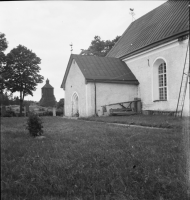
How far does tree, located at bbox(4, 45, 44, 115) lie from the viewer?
0.87 metres

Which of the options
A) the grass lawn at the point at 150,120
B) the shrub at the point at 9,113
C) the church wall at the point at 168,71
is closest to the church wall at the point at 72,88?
the grass lawn at the point at 150,120

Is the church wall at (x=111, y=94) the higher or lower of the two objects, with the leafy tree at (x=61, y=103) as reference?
higher

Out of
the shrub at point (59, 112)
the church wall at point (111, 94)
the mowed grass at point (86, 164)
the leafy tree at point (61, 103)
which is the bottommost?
the mowed grass at point (86, 164)

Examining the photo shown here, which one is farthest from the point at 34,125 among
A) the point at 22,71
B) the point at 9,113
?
the point at 22,71

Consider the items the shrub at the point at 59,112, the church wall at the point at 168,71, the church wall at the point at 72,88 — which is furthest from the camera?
the church wall at the point at 168,71

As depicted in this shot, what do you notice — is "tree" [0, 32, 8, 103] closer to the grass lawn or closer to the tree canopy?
the tree canopy

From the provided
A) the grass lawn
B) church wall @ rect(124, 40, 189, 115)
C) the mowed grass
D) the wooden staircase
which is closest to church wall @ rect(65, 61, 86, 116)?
the mowed grass

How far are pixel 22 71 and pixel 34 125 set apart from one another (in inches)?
9.9

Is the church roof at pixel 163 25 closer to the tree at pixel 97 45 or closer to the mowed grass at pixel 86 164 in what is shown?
the tree at pixel 97 45

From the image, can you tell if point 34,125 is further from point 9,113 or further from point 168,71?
point 168,71

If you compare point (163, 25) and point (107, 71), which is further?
point (107, 71)

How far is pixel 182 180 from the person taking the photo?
67.2 inches

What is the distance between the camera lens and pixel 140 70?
216 cm

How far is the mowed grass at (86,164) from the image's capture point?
0.84 metres
